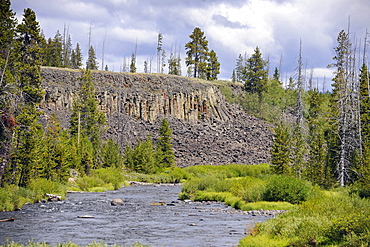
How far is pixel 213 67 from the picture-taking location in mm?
135875

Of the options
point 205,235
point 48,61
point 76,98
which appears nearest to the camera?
point 205,235

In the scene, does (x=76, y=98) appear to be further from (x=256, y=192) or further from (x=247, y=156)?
(x=256, y=192)

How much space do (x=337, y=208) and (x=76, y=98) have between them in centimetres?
7792

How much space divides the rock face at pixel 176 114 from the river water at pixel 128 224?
5864cm

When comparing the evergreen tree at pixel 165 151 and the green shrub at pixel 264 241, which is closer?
the green shrub at pixel 264 241

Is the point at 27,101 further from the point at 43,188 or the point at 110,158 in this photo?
the point at 110,158

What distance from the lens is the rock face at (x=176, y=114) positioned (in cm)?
9594

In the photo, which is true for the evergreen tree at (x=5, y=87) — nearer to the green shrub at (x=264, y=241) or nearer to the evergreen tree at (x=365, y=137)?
the green shrub at (x=264, y=241)

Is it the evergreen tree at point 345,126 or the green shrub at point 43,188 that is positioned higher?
the evergreen tree at point 345,126

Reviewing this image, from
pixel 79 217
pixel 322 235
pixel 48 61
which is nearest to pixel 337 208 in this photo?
pixel 322 235

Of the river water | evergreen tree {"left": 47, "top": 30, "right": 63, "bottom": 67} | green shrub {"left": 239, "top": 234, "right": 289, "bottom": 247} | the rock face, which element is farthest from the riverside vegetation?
evergreen tree {"left": 47, "top": 30, "right": 63, "bottom": 67}

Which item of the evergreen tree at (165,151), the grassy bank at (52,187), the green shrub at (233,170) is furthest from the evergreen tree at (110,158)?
the green shrub at (233,170)

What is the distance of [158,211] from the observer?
32.0m

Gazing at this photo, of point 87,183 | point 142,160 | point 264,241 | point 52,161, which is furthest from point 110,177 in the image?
point 264,241
